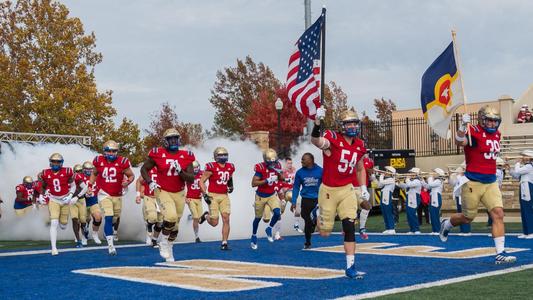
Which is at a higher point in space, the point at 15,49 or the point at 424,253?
the point at 15,49

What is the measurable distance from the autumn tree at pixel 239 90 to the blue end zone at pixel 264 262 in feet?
98.4

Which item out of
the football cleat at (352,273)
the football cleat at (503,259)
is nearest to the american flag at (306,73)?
the football cleat at (503,259)

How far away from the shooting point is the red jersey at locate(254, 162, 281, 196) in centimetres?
1470

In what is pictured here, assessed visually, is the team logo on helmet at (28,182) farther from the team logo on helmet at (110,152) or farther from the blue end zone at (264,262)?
the team logo on helmet at (110,152)

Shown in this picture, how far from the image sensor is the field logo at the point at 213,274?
26.8 feet

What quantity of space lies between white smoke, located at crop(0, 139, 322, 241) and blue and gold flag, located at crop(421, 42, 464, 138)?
27.9 ft

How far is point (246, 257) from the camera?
1193 cm

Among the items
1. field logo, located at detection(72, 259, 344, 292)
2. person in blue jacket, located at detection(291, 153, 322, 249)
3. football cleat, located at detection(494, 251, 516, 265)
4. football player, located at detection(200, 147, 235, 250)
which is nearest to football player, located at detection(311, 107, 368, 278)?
field logo, located at detection(72, 259, 344, 292)

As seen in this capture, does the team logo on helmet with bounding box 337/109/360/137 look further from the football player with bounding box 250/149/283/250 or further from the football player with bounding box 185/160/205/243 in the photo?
the football player with bounding box 185/160/205/243

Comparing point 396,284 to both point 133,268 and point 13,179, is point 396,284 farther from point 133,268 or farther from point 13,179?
point 13,179

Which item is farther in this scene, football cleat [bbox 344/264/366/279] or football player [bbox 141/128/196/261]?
football player [bbox 141/128/196/261]

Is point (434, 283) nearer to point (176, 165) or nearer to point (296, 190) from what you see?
point (176, 165)

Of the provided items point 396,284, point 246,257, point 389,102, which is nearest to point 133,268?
point 246,257

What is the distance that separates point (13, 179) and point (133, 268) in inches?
598
